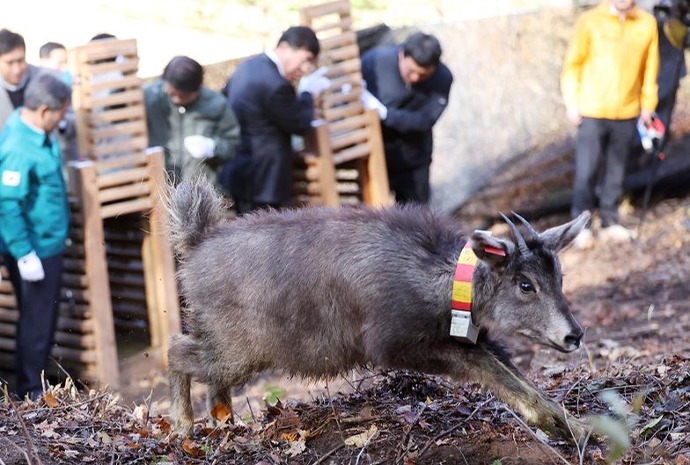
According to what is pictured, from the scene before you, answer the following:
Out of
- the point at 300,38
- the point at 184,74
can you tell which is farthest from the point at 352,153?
the point at 184,74

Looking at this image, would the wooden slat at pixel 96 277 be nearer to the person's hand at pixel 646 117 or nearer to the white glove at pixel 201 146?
the white glove at pixel 201 146

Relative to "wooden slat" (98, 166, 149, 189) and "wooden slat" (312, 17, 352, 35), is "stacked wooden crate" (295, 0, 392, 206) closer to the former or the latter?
"wooden slat" (312, 17, 352, 35)

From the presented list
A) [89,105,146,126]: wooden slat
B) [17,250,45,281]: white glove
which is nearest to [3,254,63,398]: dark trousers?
[17,250,45,281]: white glove

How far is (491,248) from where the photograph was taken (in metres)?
5.37

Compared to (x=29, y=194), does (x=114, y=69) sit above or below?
above

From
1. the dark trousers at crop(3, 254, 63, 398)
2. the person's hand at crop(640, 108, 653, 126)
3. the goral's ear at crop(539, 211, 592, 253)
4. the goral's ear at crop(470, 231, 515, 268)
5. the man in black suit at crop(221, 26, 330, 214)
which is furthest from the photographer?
the person's hand at crop(640, 108, 653, 126)

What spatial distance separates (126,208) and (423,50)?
126 inches

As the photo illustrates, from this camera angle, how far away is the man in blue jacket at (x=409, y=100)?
10.7 metres

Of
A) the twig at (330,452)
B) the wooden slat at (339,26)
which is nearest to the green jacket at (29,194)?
the wooden slat at (339,26)

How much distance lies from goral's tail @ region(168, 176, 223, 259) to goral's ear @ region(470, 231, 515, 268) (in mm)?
1718

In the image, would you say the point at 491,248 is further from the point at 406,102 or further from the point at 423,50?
the point at 406,102

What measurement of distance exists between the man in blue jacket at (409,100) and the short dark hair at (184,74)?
2275 mm

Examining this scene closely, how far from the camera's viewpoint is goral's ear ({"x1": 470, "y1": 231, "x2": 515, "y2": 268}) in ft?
17.3

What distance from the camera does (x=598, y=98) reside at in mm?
11688
